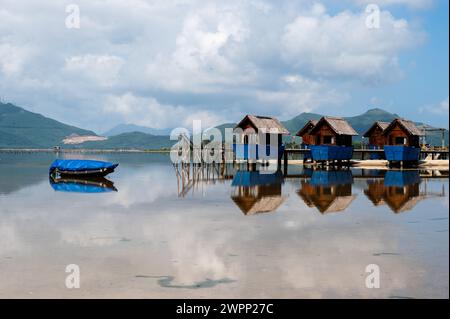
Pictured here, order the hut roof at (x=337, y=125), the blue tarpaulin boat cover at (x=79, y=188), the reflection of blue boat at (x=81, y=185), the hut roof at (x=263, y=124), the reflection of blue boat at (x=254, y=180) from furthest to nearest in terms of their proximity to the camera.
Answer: the hut roof at (x=337, y=125)
the hut roof at (x=263, y=124)
the reflection of blue boat at (x=254, y=180)
the reflection of blue boat at (x=81, y=185)
the blue tarpaulin boat cover at (x=79, y=188)

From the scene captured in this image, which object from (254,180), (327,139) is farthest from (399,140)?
(254,180)

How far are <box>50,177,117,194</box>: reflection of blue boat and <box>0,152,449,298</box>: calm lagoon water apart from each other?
4661 millimetres

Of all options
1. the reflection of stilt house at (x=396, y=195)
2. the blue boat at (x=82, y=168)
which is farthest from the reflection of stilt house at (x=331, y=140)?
the blue boat at (x=82, y=168)

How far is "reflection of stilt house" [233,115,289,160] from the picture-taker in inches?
2092

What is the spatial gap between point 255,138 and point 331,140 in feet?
34.4

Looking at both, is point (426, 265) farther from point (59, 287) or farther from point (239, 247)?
point (59, 287)

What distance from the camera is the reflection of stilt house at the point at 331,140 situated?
54969 millimetres

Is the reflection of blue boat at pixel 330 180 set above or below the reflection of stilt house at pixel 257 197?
above

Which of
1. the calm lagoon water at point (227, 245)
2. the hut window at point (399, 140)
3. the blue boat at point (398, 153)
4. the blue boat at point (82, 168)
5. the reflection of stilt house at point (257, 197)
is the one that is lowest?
the calm lagoon water at point (227, 245)

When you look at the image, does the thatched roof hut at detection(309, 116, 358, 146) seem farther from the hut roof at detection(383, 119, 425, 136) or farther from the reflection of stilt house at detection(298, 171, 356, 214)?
the reflection of stilt house at detection(298, 171, 356, 214)

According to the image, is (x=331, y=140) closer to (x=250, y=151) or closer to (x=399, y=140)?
(x=399, y=140)

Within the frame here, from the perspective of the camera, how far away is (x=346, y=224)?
17.2 meters

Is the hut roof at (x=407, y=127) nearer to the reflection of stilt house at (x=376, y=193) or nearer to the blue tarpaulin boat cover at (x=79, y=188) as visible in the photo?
the reflection of stilt house at (x=376, y=193)

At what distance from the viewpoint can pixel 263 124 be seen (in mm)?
54344
